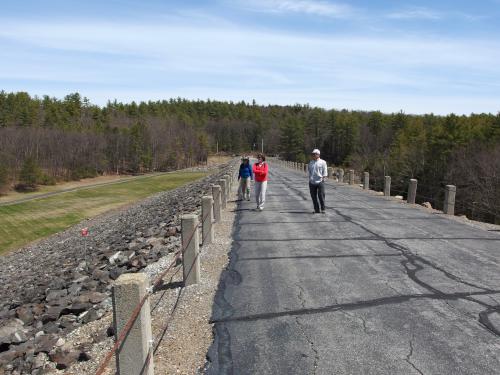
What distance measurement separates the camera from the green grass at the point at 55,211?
36500 millimetres

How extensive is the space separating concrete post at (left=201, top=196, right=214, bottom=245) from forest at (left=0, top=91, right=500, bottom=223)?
9.64 metres

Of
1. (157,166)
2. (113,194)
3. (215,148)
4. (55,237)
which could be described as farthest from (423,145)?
(215,148)

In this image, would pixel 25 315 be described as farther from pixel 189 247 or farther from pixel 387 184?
pixel 387 184

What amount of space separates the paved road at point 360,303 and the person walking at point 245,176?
599 centimetres

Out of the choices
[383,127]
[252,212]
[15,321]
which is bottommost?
[15,321]

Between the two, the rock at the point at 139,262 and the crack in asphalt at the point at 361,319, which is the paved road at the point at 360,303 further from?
the rock at the point at 139,262

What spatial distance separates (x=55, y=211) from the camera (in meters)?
47.7

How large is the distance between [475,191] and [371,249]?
34988 mm

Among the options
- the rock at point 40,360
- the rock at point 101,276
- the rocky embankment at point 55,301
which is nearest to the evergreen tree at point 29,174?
the rocky embankment at point 55,301

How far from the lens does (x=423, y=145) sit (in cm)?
6334

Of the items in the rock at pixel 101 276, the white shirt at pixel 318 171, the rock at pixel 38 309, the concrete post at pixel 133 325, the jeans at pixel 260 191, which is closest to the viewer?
the concrete post at pixel 133 325

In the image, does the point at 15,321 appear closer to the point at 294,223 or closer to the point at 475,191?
the point at 294,223

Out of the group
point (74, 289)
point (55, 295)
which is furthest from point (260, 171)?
point (55, 295)

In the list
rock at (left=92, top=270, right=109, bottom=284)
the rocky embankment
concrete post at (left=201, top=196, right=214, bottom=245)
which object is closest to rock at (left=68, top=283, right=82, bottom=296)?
the rocky embankment
